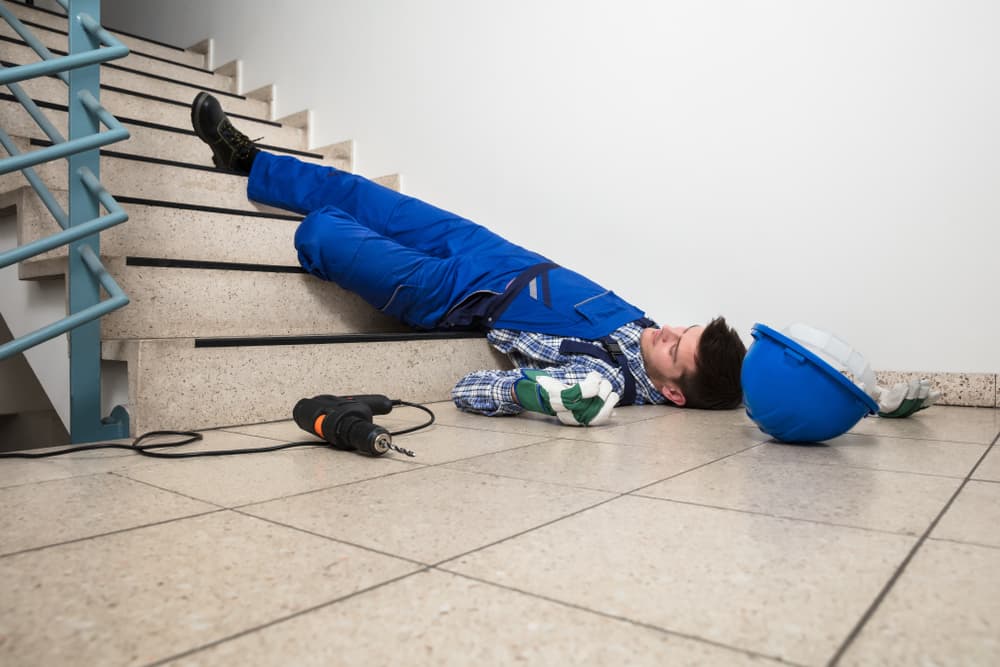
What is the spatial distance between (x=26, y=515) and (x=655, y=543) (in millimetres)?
639

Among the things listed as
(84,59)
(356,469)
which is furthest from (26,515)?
(84,59)

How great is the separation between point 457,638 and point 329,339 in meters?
1.09

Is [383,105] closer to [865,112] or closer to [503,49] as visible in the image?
[503,49]

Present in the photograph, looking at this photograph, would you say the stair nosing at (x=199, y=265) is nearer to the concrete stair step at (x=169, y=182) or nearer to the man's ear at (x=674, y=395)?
the concrete stair step at (x=169, y=182)

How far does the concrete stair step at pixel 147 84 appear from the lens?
2.49 m

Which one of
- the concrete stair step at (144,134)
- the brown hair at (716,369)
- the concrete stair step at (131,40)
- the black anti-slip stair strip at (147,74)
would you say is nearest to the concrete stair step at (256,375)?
the brown hair at (716,369)

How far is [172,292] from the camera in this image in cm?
147

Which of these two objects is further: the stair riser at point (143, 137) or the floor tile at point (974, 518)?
→ the stair riser at point (143, 137)

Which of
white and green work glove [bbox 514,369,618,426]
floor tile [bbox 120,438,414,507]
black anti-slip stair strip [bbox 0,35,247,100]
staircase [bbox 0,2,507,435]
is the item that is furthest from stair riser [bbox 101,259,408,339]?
black anti-slip stair strip [bbox 0,35,247,100]

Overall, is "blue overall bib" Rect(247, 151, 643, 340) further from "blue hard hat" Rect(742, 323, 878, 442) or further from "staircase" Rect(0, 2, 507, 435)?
"blue hard hat" Rect(742, 323, 878, 442)

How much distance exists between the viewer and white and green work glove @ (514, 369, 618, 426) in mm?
1308

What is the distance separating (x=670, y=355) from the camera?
164 cm

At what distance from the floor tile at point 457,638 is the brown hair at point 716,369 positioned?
1.11 meters

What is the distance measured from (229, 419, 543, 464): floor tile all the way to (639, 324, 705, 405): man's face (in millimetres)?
506
